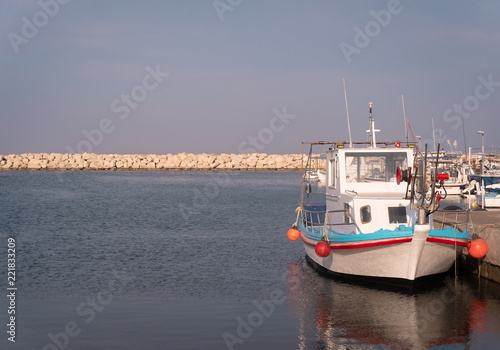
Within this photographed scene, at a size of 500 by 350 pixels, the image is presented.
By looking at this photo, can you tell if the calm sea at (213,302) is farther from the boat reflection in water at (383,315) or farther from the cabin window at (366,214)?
the cabin window at (366,214)

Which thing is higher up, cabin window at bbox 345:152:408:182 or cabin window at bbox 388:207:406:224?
cabin window at bbox 345:152:408:182

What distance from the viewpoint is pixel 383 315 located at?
46.6 ft

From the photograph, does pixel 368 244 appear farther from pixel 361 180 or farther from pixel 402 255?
pixel 361 180

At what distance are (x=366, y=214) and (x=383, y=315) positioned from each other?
3371 millimetres

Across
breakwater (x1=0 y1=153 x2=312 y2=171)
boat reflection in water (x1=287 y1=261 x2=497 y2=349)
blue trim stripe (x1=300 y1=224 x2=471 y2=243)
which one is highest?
breakwater (x1=0 y1=153 x2=312 y2=171)

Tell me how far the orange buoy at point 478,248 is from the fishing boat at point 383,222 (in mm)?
427

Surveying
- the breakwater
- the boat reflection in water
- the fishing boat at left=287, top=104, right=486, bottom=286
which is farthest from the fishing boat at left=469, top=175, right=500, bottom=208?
the breakwater

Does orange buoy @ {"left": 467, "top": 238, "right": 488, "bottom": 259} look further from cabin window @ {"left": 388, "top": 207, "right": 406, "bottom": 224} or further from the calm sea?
cabin window @ {"left": 388, "top": 207, "right": 406, "bottom": 224}

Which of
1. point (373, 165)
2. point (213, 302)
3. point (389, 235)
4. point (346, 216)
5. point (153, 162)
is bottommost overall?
point (213, 302)

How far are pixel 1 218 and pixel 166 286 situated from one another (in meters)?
24.1

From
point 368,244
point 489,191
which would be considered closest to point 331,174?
point 368,244

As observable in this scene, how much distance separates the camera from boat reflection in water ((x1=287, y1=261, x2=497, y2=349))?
12.4 metres

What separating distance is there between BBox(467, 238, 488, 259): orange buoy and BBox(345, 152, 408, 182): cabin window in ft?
10.7

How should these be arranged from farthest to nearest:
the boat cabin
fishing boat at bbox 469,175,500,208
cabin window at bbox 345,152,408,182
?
A: fishing boat at bbox 469,175,500,208 < cabin window at bbox 345,152,408,182 < the boat cabin
